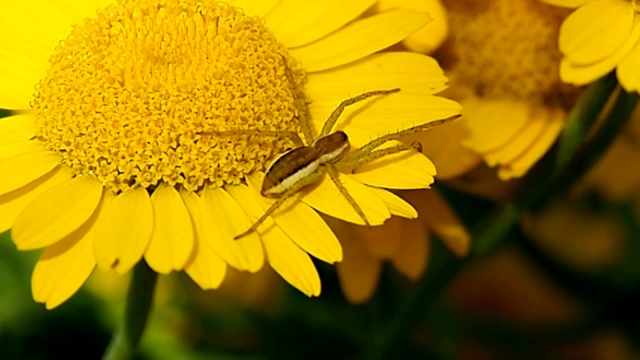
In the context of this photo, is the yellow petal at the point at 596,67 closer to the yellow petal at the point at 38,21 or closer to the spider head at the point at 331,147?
the spider head at the point at 331,147

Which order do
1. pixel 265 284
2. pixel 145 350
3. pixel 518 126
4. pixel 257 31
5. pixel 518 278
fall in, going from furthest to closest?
pixel 518 278 → pixel 265 284 → pixel 145 350 → pixel 518 126 → pixel 257 31

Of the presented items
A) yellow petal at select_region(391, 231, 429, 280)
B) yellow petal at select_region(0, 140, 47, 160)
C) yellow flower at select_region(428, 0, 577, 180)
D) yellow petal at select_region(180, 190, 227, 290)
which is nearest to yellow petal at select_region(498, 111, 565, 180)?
yellow flower at select_region(428, 0, 577, 180)

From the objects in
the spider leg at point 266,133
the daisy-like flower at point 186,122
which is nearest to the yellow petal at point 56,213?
the daisy-like flower at point 186,122

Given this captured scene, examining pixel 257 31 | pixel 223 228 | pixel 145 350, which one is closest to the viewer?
pixel 223 228

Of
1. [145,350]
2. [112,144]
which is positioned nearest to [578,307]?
[145,350]

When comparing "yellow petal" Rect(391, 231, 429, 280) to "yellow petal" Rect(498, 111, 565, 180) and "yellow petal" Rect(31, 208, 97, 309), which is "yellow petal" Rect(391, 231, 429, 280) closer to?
"yellow petal" Rect(498, 111, 565, 180)

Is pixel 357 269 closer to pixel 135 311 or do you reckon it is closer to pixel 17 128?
pixel 135 311

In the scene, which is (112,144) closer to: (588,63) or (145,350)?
(588,63)
